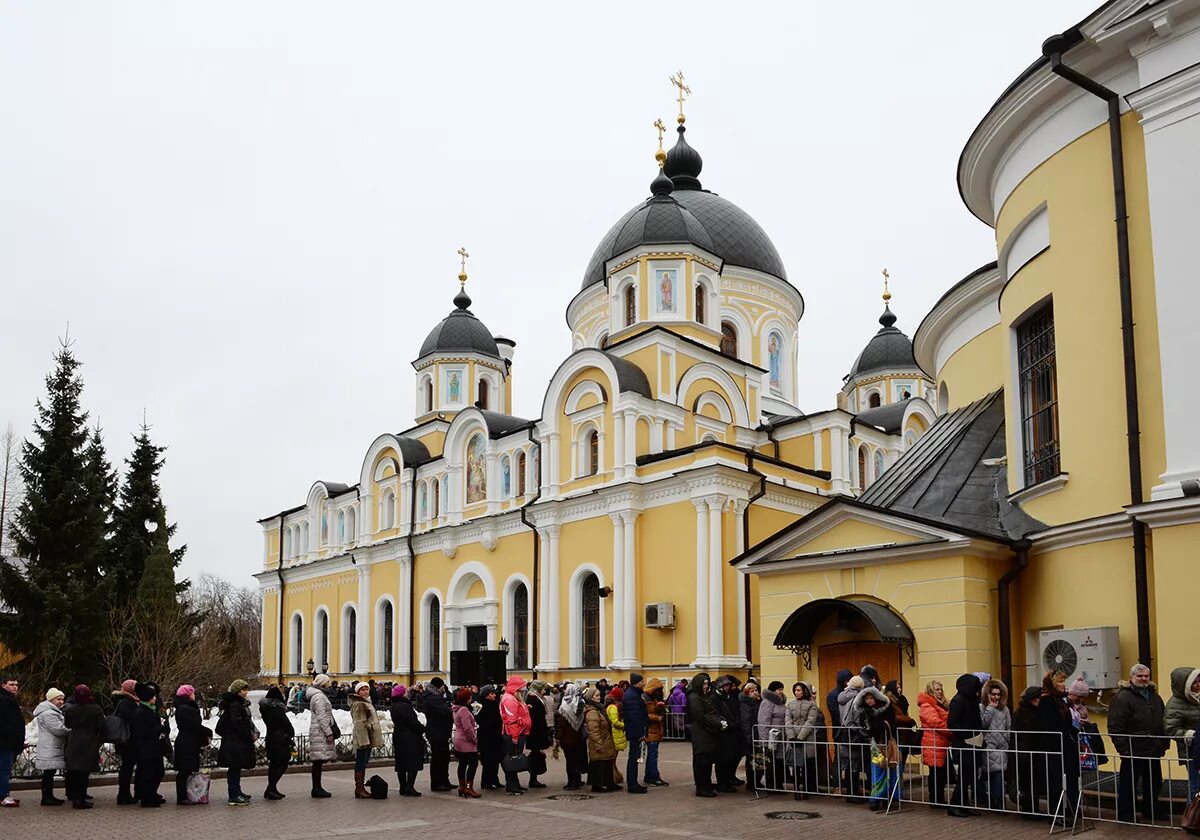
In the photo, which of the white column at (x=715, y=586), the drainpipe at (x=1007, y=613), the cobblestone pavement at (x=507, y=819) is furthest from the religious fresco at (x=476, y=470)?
the drainpipe at (x=1007, y=613)

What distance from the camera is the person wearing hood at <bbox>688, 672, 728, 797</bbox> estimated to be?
43.7 ft

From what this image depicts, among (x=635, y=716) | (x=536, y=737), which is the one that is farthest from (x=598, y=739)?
(x=536, y=737)

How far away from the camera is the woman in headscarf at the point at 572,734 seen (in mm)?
14422

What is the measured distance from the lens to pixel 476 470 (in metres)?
36.3

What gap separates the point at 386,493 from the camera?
4078 cm

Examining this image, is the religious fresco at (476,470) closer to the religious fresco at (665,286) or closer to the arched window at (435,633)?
the arched window at (435,633)

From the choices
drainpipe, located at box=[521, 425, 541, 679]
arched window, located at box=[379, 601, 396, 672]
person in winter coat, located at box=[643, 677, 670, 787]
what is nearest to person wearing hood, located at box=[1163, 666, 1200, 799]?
person in winter coat, located at box=[643, 677, 670, 787]

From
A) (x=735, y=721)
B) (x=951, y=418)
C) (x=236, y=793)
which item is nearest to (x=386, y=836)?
(x=236, y=793)

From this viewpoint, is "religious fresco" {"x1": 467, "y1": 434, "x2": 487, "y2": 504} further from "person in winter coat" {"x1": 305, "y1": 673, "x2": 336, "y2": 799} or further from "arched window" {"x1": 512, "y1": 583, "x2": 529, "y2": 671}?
"person in winter coat" {"x1": 305, "y1": 673, "x2": 336, "y2": 799}

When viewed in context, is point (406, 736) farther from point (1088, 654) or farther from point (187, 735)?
point (1088, 654)

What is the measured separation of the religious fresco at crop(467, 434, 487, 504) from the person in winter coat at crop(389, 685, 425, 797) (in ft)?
70.3

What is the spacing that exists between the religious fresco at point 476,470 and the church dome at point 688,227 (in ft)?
22.9

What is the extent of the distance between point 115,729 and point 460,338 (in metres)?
31.8

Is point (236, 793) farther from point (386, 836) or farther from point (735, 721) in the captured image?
point (735, 721)
